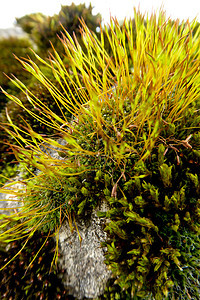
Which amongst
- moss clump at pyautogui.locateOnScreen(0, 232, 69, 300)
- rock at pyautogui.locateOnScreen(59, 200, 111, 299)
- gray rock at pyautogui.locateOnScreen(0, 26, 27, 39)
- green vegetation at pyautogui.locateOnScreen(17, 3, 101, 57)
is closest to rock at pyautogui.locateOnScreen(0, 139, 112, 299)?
rock at pyautogui.locateOnScreen(59, 200, 111, 299)

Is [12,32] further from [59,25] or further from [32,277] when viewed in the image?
[32,277]

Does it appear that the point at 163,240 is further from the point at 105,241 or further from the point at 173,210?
the point at 105,241

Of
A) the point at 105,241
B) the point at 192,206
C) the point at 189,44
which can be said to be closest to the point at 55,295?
the point at 105,241

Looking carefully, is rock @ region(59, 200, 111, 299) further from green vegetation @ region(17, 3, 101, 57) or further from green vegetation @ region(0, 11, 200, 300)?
green vegetation @ region(17, 3, 101, 57)

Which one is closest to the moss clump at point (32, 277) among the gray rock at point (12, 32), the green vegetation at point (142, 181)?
the green vegetation at point (142, 181)

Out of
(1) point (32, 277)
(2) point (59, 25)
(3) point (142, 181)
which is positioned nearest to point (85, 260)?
(1) point (32, 277)

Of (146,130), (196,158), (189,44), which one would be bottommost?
(196,158)

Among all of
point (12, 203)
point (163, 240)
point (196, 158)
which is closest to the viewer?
point (163, 240)

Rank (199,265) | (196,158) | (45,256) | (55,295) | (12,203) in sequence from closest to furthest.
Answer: (199,265) → (196,158) → (55,295) → (45,256) → (12,203)

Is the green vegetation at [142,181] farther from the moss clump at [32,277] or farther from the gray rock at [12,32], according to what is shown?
the gray rock at [12,32]
